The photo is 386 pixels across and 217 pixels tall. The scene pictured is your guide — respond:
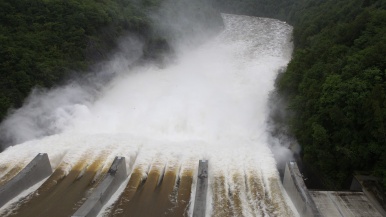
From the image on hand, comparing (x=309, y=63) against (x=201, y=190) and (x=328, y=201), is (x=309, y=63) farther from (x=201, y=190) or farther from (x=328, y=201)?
(x=201, y=190)

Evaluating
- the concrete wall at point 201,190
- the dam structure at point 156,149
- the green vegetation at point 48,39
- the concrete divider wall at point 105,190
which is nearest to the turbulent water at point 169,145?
the dam structure at point 156,149

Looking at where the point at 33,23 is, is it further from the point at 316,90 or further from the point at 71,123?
the point at 316,90

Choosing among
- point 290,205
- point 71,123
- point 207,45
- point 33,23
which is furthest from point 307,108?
point 207,45

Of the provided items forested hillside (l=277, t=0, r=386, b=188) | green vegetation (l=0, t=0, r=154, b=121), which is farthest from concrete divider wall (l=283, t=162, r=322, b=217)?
green vegetation (l=0, t=0, r=154, b=121)

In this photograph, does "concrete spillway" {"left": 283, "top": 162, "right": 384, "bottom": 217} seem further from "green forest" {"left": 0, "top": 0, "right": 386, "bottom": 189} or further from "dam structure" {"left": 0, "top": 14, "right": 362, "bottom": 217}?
"green forest" {"left": 0, "top": 0, "right": 386, "bottom": 189}

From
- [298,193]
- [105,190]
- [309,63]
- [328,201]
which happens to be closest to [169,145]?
[105,190]

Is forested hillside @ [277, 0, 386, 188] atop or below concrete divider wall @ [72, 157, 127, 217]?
atop
